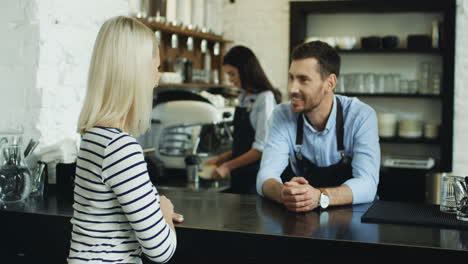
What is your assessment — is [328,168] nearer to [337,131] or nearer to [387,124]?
[337,131]

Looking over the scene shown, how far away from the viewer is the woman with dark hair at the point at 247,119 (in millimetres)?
3416

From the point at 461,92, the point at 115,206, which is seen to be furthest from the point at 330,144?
the point at 461,92

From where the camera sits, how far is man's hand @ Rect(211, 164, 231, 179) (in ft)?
11.0

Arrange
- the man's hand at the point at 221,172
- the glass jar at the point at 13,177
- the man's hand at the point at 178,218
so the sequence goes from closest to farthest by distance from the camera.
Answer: the man's hand at the point at 178,218
the glass jar at the point at 13,177
the man's hand at the point at 221,172

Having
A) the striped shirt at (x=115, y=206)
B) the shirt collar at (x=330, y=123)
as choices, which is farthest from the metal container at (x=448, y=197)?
the striped shirt at (x=115, y=206)

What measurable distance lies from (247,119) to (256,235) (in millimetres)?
1840

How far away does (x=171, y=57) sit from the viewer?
5043 mm

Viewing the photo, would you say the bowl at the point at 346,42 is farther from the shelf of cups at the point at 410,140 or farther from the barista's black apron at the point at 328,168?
the barista's black apron at the point at 328,168

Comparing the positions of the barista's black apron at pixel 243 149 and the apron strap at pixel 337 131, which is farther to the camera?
the barista's black apron at pixel 243 149

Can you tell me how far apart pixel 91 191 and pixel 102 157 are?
95 millimetres

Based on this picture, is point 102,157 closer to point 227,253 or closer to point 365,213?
point 227,253

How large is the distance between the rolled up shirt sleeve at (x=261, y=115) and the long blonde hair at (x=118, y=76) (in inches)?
79.6

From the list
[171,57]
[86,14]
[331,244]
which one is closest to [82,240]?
[331,244]

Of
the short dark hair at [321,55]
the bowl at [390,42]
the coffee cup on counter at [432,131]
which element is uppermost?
the bowl at [390,42]
